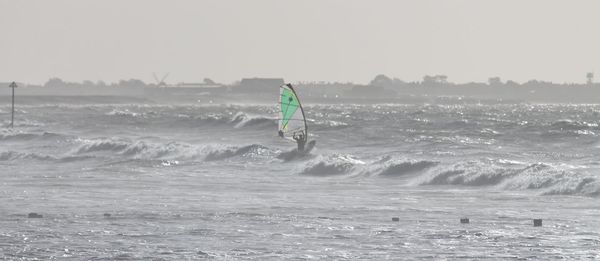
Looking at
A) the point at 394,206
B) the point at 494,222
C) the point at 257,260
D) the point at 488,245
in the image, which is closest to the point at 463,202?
the point at 394,206

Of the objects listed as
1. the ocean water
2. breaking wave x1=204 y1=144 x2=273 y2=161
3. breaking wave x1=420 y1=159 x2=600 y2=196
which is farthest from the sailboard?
breaking wave x1=420 y1=159 x2=600 y2=196

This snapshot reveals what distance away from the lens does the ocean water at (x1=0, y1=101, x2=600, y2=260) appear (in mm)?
20875

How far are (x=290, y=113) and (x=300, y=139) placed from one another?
1.46 meters

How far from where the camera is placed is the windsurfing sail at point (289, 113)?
157 feet

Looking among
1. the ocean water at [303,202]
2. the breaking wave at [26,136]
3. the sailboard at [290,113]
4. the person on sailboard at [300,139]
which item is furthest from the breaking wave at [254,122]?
the sailboard at [290,113]

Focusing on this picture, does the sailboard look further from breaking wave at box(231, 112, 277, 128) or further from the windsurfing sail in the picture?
breaking wave at box(231, 112, 277, 128)

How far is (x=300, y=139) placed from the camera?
49.7m

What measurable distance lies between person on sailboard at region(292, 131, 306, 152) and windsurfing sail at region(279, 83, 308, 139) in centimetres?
19

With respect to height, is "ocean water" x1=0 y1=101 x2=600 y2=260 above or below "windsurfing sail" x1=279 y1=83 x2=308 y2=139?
below

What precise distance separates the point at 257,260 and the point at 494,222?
6362mm

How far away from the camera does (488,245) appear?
831 inches

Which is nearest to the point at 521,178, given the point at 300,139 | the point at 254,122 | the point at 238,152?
the point at 300,139

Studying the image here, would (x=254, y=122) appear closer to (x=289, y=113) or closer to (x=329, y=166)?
(x=289, y=113)

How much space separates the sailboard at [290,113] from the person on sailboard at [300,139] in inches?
3.8
